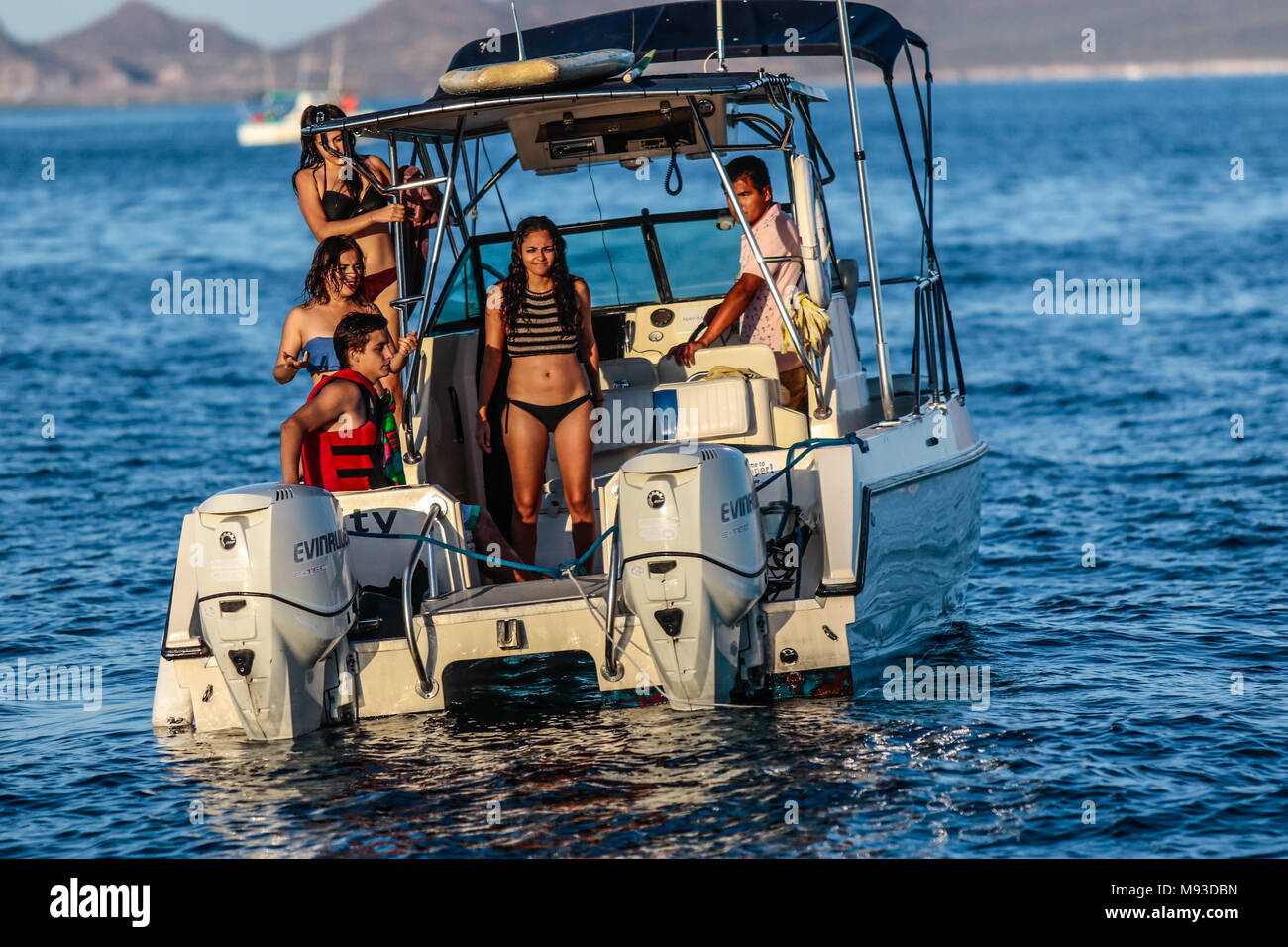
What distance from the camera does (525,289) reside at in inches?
271

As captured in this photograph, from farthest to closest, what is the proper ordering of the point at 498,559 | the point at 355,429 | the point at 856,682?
the point at 856,682 < the point at 355,429 < the point at 498,559

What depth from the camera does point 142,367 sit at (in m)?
19.3

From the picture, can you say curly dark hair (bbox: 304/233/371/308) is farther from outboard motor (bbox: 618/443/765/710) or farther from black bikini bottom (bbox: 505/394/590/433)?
outboard motor (bbox: 618/443/765/710)

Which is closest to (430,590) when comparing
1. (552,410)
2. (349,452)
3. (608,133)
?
(349,452)

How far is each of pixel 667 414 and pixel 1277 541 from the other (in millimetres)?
4619

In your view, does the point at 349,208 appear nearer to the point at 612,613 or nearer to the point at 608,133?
the point at 608,133

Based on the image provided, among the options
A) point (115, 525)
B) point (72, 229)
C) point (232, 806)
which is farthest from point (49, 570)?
point (72, 229)

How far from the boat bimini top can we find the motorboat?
24 mm

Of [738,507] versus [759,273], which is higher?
[759,273]

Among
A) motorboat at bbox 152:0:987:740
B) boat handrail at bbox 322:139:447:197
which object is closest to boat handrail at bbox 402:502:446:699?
motorboat at bbox 152:0:987:740

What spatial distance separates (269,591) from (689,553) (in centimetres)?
152

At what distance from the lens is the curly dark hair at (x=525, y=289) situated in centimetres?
681
